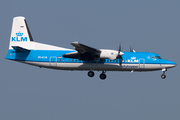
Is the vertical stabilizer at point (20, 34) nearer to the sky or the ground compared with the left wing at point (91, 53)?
nearer to the sky

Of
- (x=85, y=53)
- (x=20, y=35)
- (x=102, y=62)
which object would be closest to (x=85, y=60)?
(x=85, y=53)

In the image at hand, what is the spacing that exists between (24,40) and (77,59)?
248 inches

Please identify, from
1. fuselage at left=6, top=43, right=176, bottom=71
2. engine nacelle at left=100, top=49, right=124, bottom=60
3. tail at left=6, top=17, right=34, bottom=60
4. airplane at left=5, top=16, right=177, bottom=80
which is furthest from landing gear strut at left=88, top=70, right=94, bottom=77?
tail at left=6, top=17, right=34, bottom=60

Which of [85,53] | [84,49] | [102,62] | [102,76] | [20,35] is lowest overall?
[102,76]

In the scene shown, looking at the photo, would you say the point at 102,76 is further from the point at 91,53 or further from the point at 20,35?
the point at 20,35

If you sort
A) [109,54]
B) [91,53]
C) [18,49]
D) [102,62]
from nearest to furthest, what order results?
[109,54] → [91,53] → [102,62] → [18,49]

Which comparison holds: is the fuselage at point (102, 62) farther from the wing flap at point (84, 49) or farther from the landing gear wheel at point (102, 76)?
the wing flap at point (84, 49)

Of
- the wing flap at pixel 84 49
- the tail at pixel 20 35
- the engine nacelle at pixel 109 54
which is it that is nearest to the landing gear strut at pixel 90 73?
the wing flap at pixel 84 49

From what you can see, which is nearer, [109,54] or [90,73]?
[109,54]

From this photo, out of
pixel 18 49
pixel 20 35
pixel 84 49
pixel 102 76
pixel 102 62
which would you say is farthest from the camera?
pixel 20 35

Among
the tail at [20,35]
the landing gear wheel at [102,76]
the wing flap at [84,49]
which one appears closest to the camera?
the wing flap at [84,49]

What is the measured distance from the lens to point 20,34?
3466 centimetres

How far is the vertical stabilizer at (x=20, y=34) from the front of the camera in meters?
34.5

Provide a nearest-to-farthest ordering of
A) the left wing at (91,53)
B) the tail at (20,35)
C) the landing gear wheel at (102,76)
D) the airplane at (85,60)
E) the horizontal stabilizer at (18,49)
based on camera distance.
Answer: the left wing at (91,53), the airplane at (85,60), the horizontal stabilizer at (18,49), the landing gear wheel at (102,76), the tail at (20,35)
